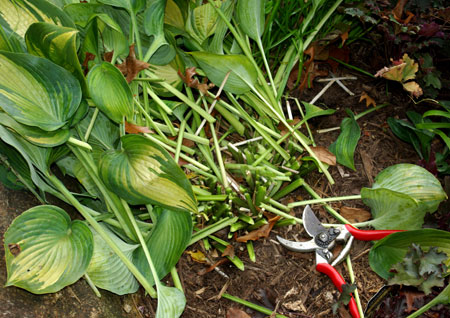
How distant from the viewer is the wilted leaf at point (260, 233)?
963 mm

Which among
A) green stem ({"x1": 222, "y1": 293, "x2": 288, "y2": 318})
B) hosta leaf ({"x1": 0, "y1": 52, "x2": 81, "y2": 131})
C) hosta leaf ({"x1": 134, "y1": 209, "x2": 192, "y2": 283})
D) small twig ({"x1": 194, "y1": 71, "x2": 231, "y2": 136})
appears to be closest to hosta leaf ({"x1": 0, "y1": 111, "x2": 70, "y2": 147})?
hosta leaf ({"x1": 0, "y1": 52, "x2": 81, "y2": 131})

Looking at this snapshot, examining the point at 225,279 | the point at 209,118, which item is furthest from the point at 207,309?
the point at 209,118

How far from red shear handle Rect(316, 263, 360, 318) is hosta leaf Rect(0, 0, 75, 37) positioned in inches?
29.9

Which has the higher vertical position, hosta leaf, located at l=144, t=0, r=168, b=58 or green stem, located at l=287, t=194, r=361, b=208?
hosta leaf, located at l=144, t=0, r=168, b=58

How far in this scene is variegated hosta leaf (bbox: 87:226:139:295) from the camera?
0.83 meters

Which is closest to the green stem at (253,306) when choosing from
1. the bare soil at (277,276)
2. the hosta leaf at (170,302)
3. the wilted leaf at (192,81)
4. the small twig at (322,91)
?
the bare soil at (277,276)

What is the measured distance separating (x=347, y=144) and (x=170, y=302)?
23.8 inches

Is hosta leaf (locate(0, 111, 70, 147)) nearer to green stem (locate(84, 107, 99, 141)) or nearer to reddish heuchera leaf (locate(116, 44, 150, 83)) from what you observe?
green stem (locate(84, 107, 99, 141))

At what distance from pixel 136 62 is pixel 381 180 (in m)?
0.65

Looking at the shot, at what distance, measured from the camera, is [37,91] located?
798 mm

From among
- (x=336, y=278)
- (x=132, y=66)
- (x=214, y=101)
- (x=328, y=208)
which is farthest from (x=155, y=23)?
(x=336, y=278)

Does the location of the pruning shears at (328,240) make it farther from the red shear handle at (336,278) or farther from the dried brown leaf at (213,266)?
the dried brown leaf at (213,266)

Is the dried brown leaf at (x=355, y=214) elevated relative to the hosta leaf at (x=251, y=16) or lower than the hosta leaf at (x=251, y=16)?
lower

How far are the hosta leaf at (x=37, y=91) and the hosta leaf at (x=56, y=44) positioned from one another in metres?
0.03
